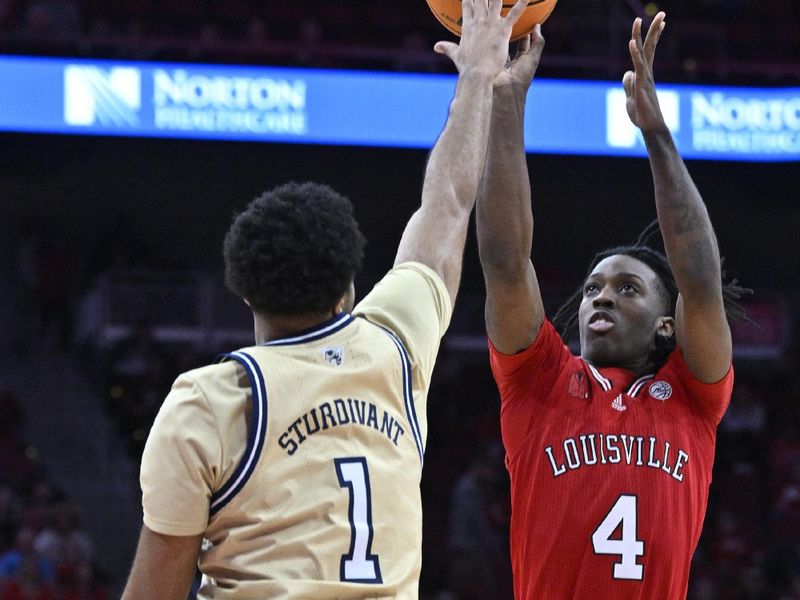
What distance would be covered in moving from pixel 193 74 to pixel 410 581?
8.99m

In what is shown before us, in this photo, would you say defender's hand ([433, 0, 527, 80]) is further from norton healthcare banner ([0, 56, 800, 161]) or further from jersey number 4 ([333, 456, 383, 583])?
norton healthcare banner ([0, 56, 800, 161])

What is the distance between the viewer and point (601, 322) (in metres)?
3.72

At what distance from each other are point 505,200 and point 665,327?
2.23 ft

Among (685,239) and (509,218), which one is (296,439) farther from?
(685,239)

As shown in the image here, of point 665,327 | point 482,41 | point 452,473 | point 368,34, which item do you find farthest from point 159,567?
point 368,34

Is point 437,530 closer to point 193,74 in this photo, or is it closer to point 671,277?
point 193,74

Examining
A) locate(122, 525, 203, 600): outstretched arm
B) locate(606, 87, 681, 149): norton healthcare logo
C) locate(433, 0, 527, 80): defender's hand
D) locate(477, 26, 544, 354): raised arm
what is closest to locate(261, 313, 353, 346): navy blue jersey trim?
locate(122, 525, 203, 600): outstretched arm

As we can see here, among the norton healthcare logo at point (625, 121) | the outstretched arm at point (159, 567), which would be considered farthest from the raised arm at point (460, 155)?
the norton healthcare logo at point (625, 121)

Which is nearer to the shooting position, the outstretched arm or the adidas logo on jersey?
the outstretched arm

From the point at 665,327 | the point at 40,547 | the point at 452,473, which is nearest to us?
the point at 665,327

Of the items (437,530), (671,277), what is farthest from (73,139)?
(671,277)

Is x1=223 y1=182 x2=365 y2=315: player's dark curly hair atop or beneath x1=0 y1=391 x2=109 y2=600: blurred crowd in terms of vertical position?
atop

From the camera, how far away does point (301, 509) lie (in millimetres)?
2236

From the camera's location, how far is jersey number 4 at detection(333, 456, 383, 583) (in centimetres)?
225
